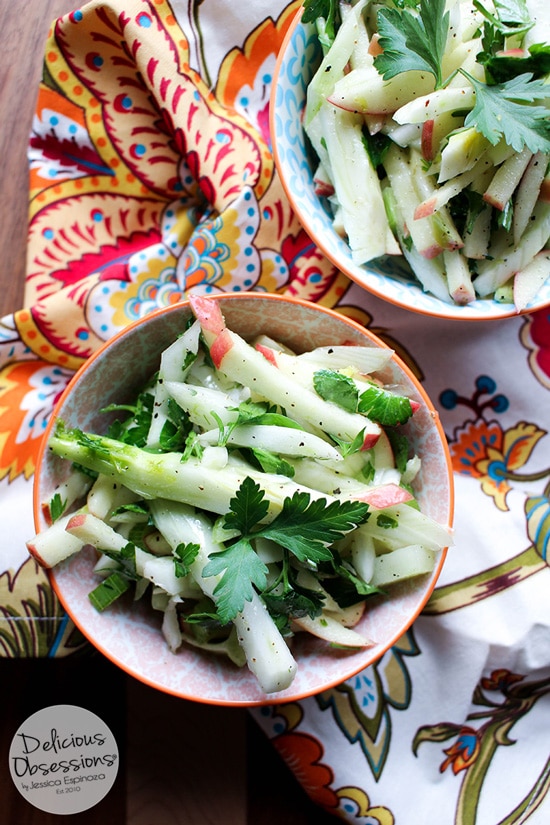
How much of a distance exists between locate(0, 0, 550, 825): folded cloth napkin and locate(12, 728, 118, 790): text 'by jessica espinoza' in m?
0.19

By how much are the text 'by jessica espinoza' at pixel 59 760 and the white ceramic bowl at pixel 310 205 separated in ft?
3.17

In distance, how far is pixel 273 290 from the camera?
156 centimetres

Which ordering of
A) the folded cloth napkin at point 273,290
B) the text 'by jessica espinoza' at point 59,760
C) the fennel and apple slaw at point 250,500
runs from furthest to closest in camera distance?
the folded cloth napkin at point 273,290 < the text 'by jessica espinoza' at point 59,760 < the fennel and apple slaw at point 250,500

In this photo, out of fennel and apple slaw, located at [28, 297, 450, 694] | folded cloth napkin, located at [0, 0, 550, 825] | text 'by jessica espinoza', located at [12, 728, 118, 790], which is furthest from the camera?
folded cloth napkin, located at [0, 0, 550, 825]

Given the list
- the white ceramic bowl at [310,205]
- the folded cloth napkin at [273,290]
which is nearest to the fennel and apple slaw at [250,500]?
the white ceramic bowl at [310,205]

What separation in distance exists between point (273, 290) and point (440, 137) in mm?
475

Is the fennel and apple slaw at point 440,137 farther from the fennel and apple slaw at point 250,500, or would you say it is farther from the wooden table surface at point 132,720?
the wooden table surface at point 132,720

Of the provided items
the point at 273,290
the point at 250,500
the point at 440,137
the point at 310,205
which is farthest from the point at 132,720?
the point at 440,137

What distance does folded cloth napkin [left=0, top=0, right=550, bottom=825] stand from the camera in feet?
4.87

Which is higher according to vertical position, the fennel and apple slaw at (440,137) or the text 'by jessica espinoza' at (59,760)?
the fennel and apple slaw at (440,137)

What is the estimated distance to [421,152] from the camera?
1.28m
